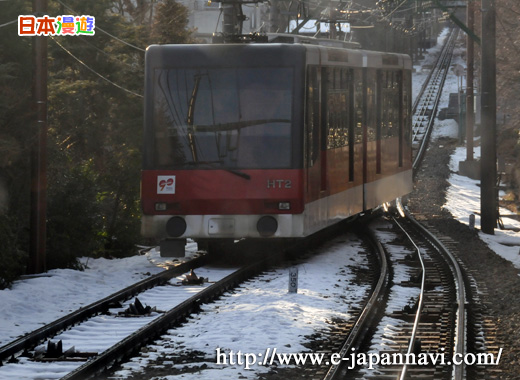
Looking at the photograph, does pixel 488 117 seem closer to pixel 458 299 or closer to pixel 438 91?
pixel 458 299

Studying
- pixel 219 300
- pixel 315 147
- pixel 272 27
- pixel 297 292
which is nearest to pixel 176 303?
pixel 219 300

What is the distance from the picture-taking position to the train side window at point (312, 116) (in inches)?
613

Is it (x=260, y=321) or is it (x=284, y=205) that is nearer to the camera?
(x=260, y=321)

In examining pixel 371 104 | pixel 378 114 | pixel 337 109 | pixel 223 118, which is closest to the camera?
pixel 223 118

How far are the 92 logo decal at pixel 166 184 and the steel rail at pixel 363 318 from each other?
3.36m

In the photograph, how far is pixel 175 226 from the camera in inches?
610

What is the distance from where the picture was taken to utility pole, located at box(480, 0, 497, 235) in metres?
22.3

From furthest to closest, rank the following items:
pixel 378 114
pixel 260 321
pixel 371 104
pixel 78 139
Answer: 1. pixel 78 139
2. pixel 378 114
3. pixel 371 104
4. pixel 260 321

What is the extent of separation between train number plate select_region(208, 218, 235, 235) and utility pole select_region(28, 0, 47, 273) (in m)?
2.51

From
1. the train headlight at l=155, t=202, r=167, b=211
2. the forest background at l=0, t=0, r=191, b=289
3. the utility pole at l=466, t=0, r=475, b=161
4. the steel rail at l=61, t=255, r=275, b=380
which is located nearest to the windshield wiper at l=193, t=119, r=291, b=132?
the train headlight at l=155, t=202, r=167, b=211

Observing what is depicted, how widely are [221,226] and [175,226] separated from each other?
0.69 metres

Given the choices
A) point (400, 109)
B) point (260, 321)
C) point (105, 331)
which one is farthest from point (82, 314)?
point (400, 109)

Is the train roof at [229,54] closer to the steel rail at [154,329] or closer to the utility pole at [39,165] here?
the utility pole at [39,165]

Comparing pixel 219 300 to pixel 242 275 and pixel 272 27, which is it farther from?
pixel 272 27
